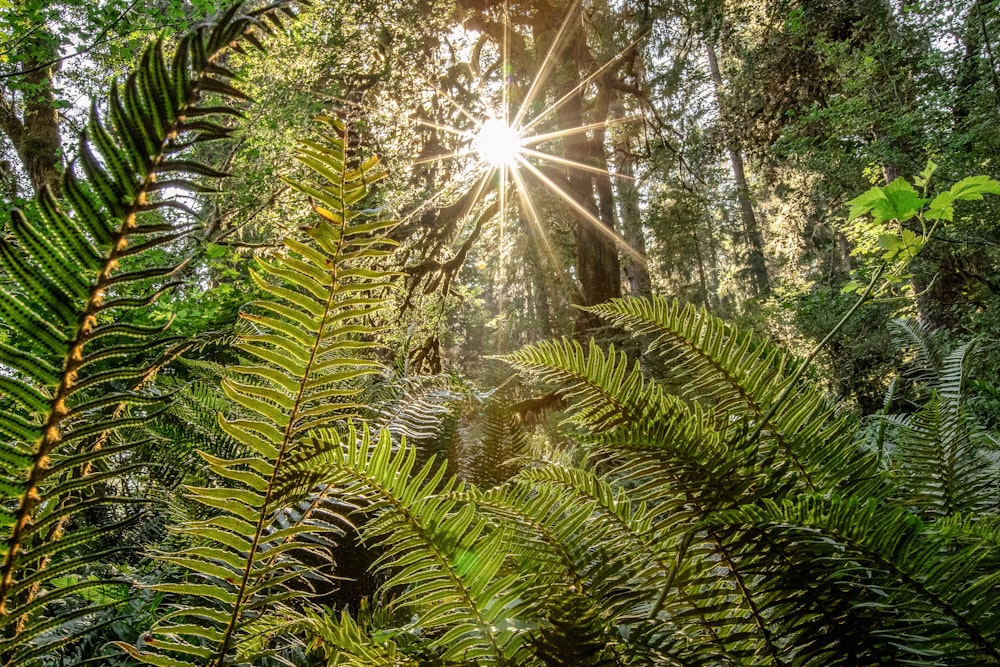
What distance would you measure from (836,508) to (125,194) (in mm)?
686

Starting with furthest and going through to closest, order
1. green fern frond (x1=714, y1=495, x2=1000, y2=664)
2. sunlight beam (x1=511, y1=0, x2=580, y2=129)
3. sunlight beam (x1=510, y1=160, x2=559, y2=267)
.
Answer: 1. sunlight beam (x1=510, y1=160, x2=559, y2=267)
2. sunlight beam (x1=511, y1=0, x2=580, y2=129)
3. green fern frond (x1=714, y1=495, x2=1000, y2=664)

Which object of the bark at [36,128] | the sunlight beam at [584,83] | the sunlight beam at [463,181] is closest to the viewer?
the sunlight beam at [463,181]

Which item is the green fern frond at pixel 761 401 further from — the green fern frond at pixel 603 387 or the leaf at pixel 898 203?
the leaf at pixel 898 203

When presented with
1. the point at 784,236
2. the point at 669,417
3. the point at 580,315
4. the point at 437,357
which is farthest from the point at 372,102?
the point at 784,236

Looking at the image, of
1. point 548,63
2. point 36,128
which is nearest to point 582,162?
point 548,63

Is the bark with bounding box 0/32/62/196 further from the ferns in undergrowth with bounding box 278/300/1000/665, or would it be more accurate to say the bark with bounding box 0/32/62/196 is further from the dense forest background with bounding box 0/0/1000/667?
Result: the ferns in undergrowth with bounding box 278/300/1000/665

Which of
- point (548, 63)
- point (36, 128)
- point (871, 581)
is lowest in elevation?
point (871, 581)

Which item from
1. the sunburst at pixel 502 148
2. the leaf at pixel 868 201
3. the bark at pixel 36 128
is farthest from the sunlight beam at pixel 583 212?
the bark at pixel 36 128

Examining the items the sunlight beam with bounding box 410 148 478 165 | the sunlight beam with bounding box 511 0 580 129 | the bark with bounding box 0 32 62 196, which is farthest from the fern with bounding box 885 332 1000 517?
the bark with bounding box 0 32 62 196

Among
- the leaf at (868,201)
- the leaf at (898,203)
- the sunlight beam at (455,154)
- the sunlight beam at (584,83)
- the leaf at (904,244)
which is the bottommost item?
the leaf at (904,244)

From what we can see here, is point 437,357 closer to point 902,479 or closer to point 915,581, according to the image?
point 902,479

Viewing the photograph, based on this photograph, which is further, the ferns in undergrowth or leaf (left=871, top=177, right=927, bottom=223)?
leaf (left=871, top=177, right=927, bottom=223)

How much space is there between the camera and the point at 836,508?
537 mm

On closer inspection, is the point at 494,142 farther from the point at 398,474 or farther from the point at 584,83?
the point at 398,474
